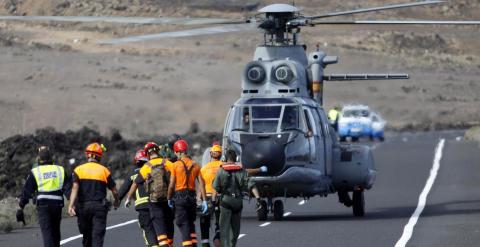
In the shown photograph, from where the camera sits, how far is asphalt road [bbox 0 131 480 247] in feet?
83.8

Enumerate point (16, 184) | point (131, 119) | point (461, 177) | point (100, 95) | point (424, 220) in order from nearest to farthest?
point (424, 220), point (16, 184), point (461, 177), point (131, 119), point (100, 95)

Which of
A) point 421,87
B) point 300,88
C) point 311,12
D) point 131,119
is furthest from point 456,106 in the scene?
point 300,88

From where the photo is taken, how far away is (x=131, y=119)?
2653 inches

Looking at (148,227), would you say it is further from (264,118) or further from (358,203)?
(358,203)

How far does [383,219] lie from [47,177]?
11.6 meters

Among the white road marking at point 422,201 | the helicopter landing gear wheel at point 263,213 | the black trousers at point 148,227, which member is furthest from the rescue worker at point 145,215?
the helicopter landing gear wheel at point 263,213

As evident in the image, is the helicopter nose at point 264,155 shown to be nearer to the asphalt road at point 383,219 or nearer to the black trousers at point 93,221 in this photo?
the asphalt road at point 383,219

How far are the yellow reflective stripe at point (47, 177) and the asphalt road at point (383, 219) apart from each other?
181 inches

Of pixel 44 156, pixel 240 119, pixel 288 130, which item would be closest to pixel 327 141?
pixel 288 130

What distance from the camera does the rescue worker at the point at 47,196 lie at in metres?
20.4

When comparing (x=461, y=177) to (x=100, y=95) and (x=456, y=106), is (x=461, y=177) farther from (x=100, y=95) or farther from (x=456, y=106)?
(x=456, y=106)

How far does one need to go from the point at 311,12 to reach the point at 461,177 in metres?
61.3

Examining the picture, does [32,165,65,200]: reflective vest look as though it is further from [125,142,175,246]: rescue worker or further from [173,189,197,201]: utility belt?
[173,189,197,201]: utility belt

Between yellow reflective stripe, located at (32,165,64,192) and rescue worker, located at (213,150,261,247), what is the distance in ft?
8.24
